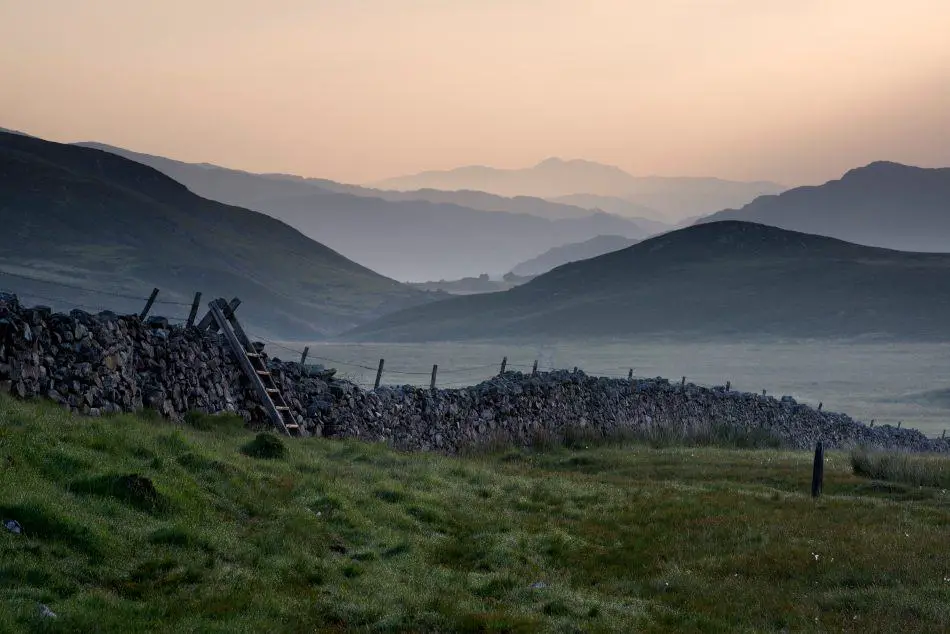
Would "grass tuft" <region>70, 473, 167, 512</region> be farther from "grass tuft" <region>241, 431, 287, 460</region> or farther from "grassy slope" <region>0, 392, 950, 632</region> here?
"grass tuft" <region>241, 431, 287, 460</region>

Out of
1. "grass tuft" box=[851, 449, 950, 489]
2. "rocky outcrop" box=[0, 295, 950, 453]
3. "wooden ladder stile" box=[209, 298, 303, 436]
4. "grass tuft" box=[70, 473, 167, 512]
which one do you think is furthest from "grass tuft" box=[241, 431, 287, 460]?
"grass tuft" box=[851, 449, 950, 489]

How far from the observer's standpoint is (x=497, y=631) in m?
12.0

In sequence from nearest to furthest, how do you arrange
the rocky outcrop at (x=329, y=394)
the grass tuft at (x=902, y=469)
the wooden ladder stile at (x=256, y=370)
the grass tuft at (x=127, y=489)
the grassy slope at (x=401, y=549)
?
the grassy slope at (x=401, y=549) < the grass tuft at (x=127, y=489) < the rocky outcrop at (x=329, y=394) < the wooden ladder stile at (x=256, y=370) < the grass tuft at (x=902, y=469)

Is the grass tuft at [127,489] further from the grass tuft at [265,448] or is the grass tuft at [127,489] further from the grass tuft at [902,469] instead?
the grass tuft at [902,469]

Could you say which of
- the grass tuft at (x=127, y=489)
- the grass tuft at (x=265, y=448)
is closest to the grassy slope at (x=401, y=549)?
the grass tuft at (x=127, y=489)

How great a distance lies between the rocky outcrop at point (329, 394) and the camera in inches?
855

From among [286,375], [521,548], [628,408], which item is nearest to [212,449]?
[521,548]

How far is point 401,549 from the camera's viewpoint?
52.7ft

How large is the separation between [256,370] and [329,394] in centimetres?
265

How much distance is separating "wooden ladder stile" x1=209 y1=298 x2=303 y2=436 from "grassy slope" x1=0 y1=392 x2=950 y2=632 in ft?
14.1

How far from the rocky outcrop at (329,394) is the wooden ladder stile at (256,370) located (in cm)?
37

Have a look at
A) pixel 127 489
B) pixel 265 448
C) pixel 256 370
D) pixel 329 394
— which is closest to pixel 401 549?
pixel 127 489

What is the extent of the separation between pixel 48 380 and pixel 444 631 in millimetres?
12535

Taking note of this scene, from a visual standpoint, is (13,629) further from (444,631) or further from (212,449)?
(212,449)
